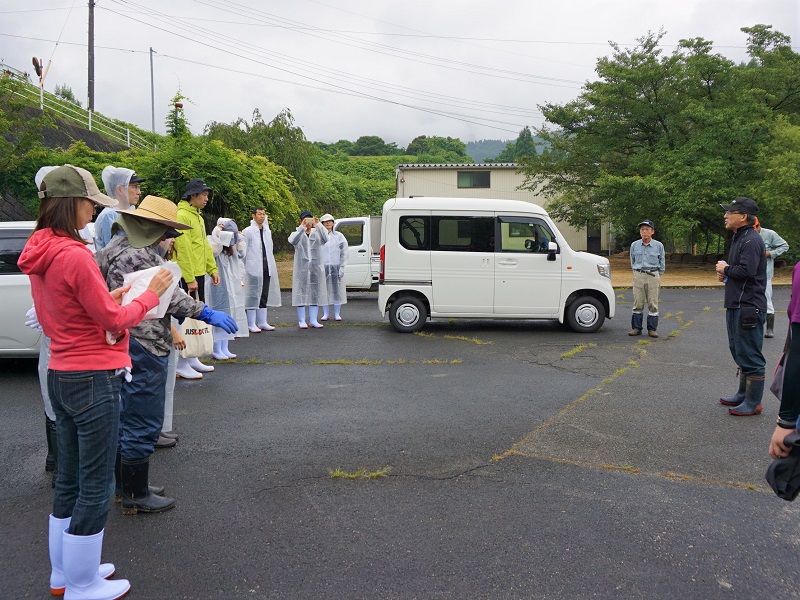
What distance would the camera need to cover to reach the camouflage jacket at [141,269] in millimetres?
3805

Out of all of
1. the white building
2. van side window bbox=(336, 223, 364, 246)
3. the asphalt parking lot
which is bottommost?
the asphalt parking lot

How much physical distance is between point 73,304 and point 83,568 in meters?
1.18

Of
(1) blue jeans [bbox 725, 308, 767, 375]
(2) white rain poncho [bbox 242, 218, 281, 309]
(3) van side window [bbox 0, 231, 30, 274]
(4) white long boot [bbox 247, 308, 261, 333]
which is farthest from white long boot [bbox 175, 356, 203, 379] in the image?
(1) blue jeans [bbox 725, 308, 767, 375]

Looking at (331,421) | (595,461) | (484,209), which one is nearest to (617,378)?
(595,461)

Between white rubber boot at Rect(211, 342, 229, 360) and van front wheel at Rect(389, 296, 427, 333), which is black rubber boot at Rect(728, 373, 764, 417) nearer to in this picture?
van front wheel at Rect(389, 296, 427, 333)

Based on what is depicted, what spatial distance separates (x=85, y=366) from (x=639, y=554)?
2.87 meters

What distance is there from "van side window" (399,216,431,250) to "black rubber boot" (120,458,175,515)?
7477mm

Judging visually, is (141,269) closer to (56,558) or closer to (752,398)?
(56,558)

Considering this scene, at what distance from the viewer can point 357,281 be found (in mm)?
16703

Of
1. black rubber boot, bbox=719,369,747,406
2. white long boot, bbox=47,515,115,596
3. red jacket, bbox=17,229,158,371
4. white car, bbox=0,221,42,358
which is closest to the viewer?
red jacket, bbox=17,229,158,371

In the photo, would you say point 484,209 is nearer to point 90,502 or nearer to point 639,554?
point 639,554

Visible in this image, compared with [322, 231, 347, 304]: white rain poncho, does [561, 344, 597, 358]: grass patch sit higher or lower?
lower

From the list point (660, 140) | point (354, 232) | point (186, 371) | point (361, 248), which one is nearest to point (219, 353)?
point (186, 371)

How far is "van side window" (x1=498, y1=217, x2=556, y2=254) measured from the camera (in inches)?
425
